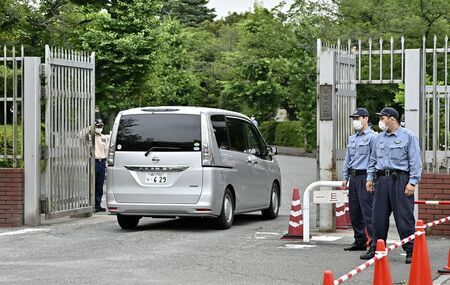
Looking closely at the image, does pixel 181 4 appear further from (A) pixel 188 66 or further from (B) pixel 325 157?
(B) pixel 325 157

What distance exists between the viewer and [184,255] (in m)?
12.6

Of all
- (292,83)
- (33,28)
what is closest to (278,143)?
(292,83)

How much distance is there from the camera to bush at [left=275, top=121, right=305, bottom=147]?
61.8 metres

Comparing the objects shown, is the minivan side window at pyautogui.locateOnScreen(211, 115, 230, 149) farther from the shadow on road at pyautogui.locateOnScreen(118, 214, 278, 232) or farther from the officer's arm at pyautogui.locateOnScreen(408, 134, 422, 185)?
the officer's arm at pyautogui.locateOnScreen(408, 134, 422, 185)

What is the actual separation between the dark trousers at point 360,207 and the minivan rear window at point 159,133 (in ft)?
9.16

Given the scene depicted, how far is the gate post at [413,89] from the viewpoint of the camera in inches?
578

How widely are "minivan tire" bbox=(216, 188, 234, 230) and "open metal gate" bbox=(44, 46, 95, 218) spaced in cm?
277

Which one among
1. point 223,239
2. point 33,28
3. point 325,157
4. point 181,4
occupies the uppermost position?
Answer: point 181,4

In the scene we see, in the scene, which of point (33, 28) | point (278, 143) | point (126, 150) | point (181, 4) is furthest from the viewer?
point (181, 4)

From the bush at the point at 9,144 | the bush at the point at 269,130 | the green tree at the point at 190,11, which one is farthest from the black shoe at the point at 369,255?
the green tree at the point at 190,11

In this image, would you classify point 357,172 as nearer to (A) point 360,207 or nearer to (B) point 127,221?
(A) point 360,207

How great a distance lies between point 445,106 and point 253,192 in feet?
12.6

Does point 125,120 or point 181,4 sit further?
point 181,4

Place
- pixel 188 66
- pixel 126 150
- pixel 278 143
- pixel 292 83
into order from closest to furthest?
pixel 126 150 → pixel 292 83 → pixel 278 143 → pixel 188 66
